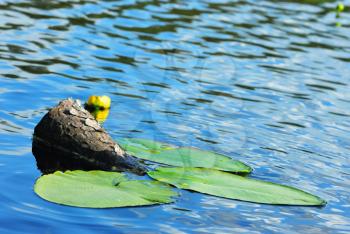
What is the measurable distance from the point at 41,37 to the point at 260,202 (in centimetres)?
621

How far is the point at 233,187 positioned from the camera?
661 cm

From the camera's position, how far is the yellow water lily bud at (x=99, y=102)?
29.4ft

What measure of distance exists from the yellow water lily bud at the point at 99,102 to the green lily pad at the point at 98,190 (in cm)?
234

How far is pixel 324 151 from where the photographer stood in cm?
823

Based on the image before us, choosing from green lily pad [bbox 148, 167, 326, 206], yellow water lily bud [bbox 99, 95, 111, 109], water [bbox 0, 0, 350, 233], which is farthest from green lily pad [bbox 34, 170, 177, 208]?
yellow water lily bud [bbox 99, 95, 111, 109]

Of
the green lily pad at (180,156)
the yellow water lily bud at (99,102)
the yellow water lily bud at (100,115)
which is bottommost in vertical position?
the green lily pad at (180,156)

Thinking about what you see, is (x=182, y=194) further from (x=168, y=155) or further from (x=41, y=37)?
(x=41, y=37)

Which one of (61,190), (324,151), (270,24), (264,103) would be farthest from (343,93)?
A: (61,190)

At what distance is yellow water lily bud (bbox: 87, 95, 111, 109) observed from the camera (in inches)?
352

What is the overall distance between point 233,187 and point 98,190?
1121mm

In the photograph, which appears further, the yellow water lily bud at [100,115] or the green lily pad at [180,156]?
the yellow water lily bud at [100,115]

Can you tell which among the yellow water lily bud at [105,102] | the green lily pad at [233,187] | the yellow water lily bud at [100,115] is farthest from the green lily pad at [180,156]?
the yellow water lily bud at [105,102]

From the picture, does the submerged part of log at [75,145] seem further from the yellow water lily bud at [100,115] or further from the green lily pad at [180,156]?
the yellow water lily bud at [100,115]

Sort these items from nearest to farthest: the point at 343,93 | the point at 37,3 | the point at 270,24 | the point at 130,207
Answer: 1. the point at 130,207
2. the point at 343,93
3. the point at 37,3
4. the point at 270,24
